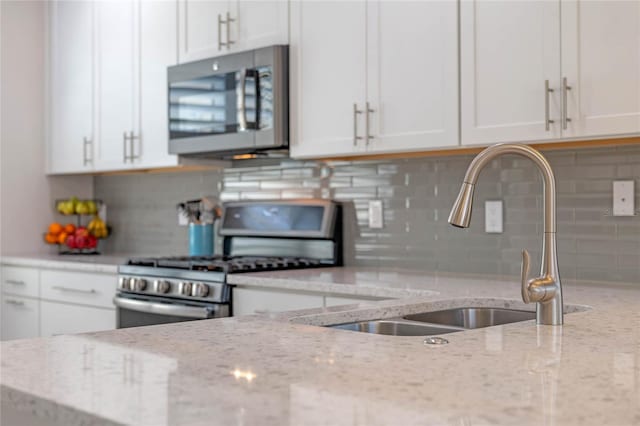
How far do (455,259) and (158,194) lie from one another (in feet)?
6.80

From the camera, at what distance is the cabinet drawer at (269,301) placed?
10.0ft

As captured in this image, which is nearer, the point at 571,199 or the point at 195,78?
the point at 571,199

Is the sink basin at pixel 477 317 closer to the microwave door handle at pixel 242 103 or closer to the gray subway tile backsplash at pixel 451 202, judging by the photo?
the gray subway tile backsplash at pixel 451 202

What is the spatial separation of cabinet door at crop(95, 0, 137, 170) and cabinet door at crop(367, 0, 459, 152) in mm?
1624

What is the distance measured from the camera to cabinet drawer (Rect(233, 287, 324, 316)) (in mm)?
3049

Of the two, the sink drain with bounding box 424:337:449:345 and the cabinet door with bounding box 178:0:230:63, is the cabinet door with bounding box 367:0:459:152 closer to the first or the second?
the cabinet door with bounding box 178:0:230:63

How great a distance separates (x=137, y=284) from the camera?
146 inches

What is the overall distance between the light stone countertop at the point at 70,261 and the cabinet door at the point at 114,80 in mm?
495

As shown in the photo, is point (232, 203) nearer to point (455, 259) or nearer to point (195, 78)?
point (195, 78)

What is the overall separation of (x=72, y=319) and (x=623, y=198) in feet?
8.83

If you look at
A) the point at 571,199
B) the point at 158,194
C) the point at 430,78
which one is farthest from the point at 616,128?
the point at 158,194

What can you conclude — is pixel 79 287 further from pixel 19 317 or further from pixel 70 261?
pixel 19 317

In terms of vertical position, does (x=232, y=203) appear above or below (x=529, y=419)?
above

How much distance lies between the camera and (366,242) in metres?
3.73
